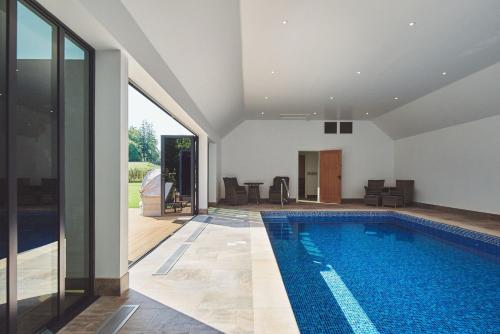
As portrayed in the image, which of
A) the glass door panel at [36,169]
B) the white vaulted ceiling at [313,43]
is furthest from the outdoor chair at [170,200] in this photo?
the glass door panel at [36,169]

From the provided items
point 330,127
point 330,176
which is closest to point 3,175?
point 330,176

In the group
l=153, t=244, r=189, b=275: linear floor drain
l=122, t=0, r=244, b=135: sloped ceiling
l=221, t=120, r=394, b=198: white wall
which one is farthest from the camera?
l=221, t=120, r=394, b=198: white wall

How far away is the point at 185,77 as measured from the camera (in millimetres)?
4488

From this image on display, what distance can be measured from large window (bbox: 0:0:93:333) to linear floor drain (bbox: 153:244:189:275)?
937mm

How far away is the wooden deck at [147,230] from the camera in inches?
177

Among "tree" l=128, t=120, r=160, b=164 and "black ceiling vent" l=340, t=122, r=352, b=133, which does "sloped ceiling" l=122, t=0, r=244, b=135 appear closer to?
"tree" l=128, t=120, r=160, b=164

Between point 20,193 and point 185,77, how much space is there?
10.3 feet

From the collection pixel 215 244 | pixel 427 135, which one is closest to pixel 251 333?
pixel 215 244

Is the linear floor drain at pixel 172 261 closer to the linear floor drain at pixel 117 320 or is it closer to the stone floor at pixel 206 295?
the stone floor at pixel 206 295

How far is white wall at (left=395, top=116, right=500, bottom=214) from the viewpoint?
7434 millimetres

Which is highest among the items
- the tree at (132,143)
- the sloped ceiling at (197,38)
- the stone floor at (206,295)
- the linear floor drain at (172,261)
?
the sloped ceiling at (197,38)

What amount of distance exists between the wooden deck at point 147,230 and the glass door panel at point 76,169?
1.45 meters

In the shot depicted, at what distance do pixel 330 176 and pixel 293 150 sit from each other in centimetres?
171

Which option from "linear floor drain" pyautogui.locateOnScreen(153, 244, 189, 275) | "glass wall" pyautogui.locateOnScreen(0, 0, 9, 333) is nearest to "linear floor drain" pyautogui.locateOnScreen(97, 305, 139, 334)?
"glass wall" pyautogui.locateOnScreen(0, 0, 9, 333)
